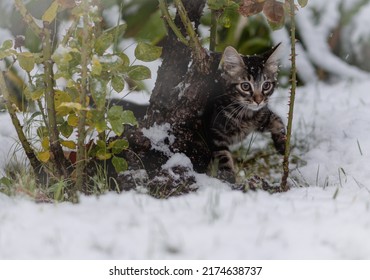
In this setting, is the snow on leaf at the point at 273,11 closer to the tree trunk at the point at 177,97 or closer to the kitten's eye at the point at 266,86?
the tree trunk at the point at 177,97

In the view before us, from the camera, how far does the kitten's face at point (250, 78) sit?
2.91m

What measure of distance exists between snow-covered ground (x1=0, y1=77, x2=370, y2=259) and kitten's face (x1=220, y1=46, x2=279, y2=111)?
68 cm

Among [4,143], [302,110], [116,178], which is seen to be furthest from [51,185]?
[302,110]

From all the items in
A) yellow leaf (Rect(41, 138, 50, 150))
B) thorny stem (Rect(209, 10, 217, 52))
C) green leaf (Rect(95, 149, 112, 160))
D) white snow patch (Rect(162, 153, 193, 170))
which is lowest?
white snow patch (Rect(162, 153, 193, 170))

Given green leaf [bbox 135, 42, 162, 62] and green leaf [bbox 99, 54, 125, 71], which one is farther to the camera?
green leaf [bbox 135, 42, 162, 62]

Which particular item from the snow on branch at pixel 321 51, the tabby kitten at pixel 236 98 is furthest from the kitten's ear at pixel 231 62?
the snow on branch at pixel 321 51

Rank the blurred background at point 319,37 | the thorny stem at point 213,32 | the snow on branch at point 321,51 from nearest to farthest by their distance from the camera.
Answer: the thorny stem at point 213,32, the blurred background at point 319,37, the snow on branch at point 321,51

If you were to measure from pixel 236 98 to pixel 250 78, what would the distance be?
4.6 inches

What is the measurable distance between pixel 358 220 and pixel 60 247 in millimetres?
895

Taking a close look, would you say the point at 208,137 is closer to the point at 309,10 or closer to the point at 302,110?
the point at 302,110

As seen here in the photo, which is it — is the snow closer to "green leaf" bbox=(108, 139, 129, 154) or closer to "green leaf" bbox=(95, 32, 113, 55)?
"green leaf" bbox=(108, 139, 129, 154)

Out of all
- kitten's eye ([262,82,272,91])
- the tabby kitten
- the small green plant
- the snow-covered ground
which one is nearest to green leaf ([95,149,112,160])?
the small green plant

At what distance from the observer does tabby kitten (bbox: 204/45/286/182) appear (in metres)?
2.92

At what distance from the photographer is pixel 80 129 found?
2234 mm
